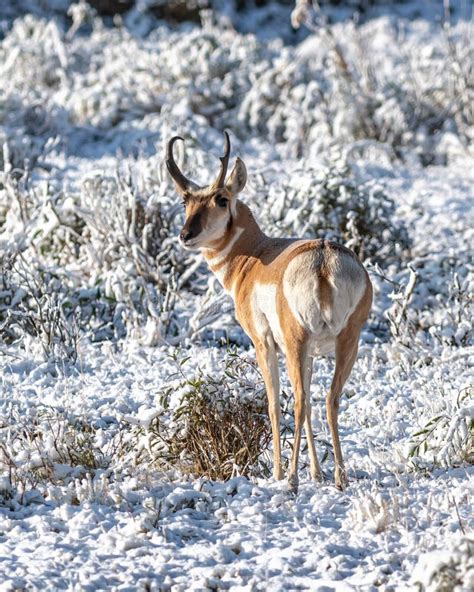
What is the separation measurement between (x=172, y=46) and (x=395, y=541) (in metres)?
12.3

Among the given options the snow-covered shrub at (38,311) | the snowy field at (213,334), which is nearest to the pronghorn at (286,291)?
the snowy field at (213,334)

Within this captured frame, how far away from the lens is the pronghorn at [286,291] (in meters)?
4.05

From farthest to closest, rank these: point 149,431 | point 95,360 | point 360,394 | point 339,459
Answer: point 95,360, point 360,394, point 149,431, point 339,459

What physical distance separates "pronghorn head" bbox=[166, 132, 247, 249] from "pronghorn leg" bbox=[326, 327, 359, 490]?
936 mm

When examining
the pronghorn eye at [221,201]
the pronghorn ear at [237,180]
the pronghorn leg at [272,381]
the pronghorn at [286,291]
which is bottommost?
the pronghorn leg at [272,381]

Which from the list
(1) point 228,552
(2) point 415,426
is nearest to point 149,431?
(1) point 228,552

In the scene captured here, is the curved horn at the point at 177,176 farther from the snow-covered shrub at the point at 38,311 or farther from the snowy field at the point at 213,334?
the snow-covered shrub at the point at 38,311

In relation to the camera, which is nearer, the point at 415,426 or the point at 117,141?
the point at 415,426

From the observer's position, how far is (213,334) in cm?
676

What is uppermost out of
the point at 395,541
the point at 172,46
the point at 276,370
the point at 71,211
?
the point at 172,46

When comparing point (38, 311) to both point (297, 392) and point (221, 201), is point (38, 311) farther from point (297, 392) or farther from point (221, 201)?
point (297, 392)

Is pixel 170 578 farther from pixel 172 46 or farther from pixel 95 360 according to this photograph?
pixel 172 46

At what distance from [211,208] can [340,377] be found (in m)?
1.08

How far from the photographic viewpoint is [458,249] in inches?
320
